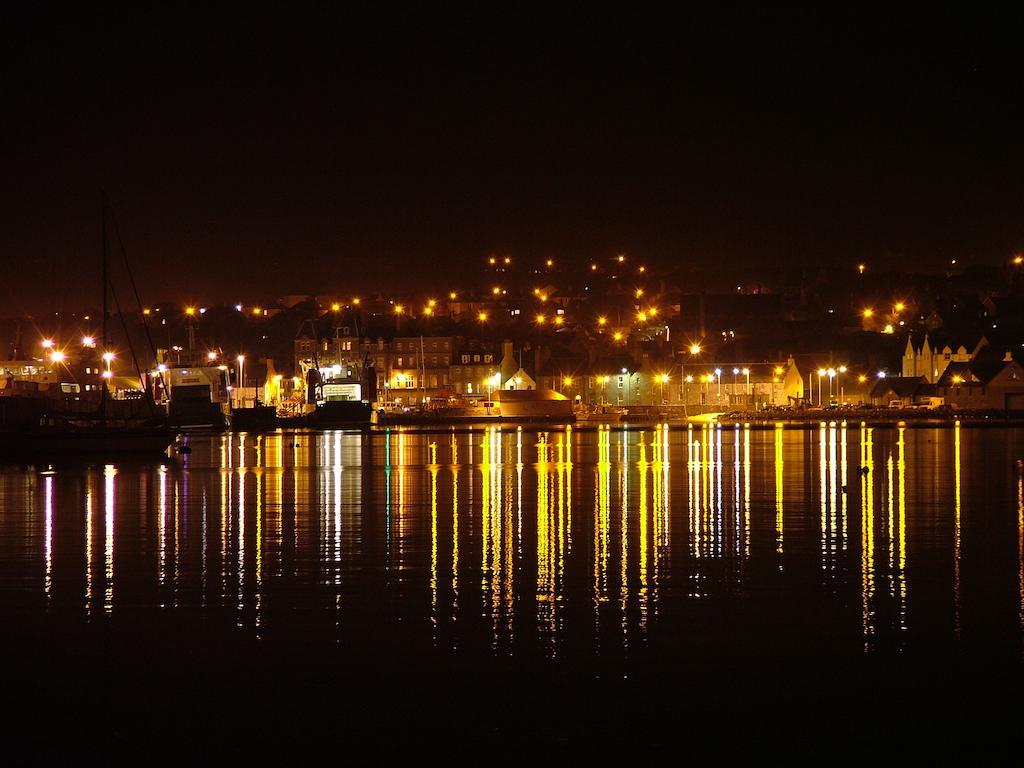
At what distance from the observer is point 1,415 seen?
5934 centimetres

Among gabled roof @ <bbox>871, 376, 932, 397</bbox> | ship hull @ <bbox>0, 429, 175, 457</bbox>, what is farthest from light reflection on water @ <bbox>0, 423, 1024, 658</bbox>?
gabled roof @ <bbox>871, 376, 932, 397</bbox>

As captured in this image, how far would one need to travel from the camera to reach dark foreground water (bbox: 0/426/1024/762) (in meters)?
9.97

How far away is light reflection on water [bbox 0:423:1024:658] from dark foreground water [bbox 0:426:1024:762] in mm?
78

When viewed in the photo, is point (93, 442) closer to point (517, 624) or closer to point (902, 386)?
point (517, 624)

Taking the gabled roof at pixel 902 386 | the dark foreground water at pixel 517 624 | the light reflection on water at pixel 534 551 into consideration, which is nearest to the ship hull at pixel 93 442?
the light reflection on water at pixel 534 551

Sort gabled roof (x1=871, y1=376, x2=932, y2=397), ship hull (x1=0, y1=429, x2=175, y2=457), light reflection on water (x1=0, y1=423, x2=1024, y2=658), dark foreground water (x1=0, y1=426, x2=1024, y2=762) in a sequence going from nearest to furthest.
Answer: dark foreground water (x1=0, y1=426, x2=1024, y2=762) < light reflection on water (x1=0, y1=423, x2=1024, y2=658) < ship hull (x1=0, y1=429, x2=175, y2=457) < gabled roof (x1=871, y1=376, x2=932, y2=397)

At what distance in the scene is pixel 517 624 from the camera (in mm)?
13664

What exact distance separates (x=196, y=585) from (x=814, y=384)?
4247 inches

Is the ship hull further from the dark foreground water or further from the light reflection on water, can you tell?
the dark foreground water

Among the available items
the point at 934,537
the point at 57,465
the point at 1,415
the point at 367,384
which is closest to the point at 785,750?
the point at 934,537

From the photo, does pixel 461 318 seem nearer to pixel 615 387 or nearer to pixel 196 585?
pixel 615 387

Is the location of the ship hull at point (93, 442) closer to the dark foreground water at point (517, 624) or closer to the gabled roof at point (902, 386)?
the dark foreground water at point (517, 624)

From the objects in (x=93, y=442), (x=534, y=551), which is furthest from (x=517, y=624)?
(x=93, y=442)

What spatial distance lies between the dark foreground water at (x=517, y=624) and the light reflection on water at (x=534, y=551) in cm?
8
